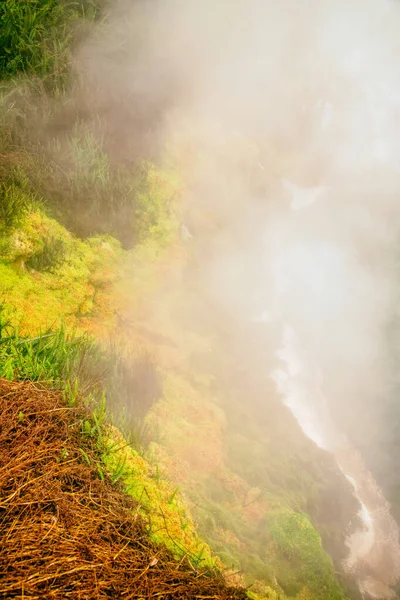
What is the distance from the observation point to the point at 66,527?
122 centimetres

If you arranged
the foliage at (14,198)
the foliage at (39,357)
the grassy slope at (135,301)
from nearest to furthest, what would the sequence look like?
the foliage at (39,357) < the grassy slope at (135,301) < the foliage at (14,198)

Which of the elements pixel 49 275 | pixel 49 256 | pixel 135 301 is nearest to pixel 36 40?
pixel 49 256

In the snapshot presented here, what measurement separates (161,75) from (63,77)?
207 centimetres

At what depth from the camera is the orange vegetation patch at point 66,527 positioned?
1.04 metres

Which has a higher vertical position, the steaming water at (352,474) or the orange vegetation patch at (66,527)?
the orange vegetation patch at (66,527)

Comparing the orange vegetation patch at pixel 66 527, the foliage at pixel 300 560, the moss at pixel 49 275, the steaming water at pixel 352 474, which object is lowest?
the steaming water at pixel 352 474

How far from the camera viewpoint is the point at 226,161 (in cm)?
589

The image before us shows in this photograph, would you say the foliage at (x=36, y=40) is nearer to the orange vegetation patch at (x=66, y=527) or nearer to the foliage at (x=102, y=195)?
the foliage at (x=102, y=195)

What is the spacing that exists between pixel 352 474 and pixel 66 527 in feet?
21.8

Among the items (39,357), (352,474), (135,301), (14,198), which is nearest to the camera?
(39,357)

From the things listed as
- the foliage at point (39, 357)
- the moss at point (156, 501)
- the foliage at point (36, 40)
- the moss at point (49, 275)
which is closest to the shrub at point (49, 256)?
the moss at point (49, 275)

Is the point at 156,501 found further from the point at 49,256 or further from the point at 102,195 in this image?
the point at 102,195

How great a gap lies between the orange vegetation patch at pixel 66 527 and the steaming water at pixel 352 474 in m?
3.53

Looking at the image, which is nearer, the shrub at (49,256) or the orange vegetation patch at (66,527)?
the orange vegetation patch at (66,527)
